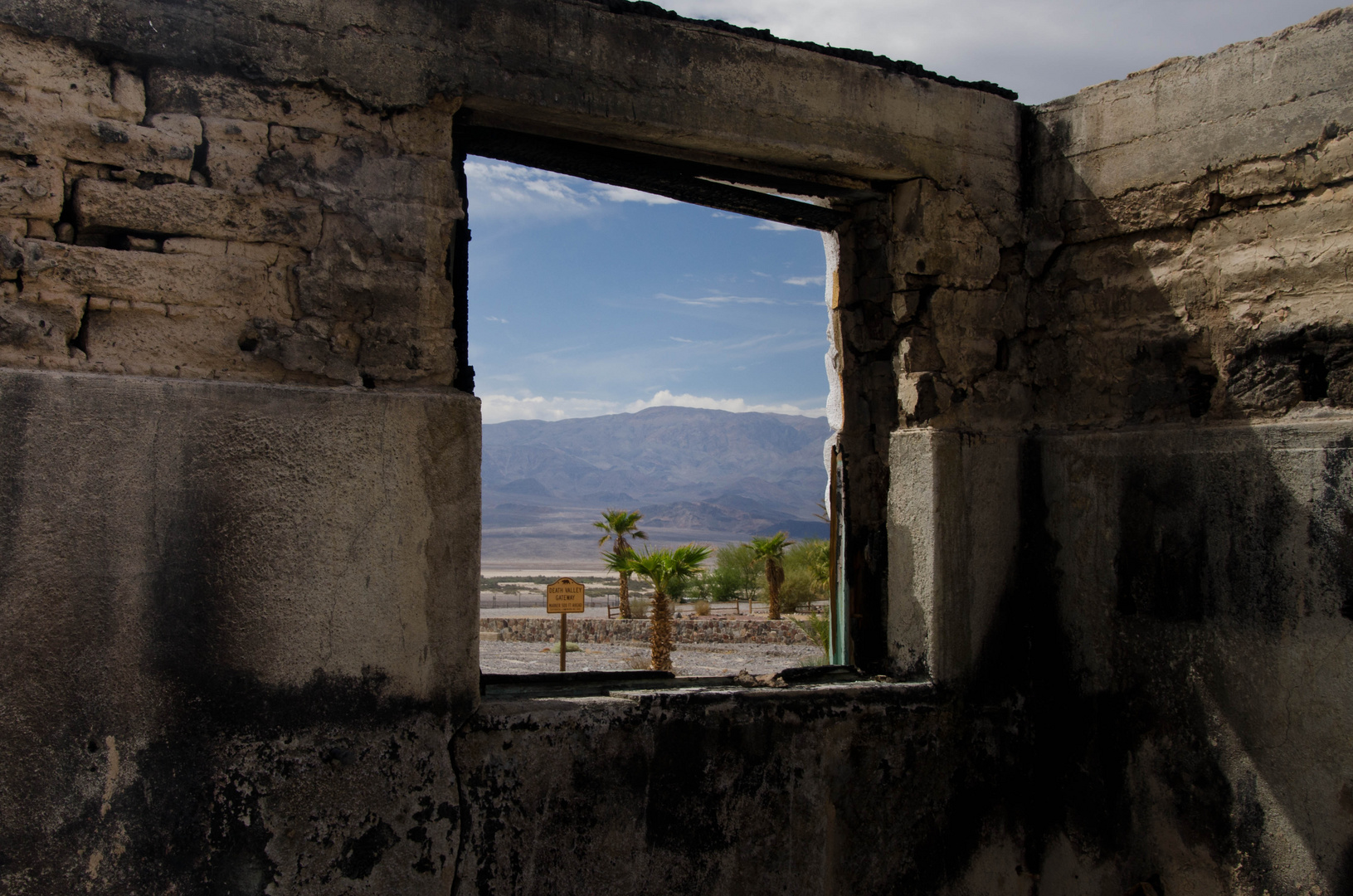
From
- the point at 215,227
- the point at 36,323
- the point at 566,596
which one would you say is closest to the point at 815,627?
the point at 566,596

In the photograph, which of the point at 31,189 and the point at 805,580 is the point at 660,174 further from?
the point at 805,580

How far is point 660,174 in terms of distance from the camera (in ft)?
13.1

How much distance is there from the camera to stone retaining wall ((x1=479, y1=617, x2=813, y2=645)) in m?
23.5

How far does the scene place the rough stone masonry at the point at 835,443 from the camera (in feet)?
9.21

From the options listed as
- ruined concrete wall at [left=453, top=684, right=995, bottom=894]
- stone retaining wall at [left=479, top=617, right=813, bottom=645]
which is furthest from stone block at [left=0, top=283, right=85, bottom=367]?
stone retaining wall at [left=479, top=617, right=813, bottom=645]

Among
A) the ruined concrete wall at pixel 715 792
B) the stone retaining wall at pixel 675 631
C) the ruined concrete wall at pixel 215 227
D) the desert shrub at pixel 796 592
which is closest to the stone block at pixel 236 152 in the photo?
the ruined concrete wall at pixel 215 227

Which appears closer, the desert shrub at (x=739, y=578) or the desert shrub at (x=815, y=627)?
the desert shrub at (x=815, y=627)

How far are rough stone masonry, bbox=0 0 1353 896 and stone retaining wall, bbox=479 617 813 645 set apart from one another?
19520mm

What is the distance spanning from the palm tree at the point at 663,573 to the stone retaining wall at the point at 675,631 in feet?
19.8

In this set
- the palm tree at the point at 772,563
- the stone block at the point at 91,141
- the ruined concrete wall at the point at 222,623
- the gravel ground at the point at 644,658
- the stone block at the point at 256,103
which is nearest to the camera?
the ruined concrete wall at the point at 222,623

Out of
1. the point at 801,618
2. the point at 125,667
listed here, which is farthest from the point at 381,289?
the point at 801,618

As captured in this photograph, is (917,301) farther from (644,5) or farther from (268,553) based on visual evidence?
(268,553)

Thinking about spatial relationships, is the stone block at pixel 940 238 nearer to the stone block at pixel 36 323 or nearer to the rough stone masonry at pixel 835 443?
the rough stone masonry at pixel 835 443

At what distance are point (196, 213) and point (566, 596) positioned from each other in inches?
383
